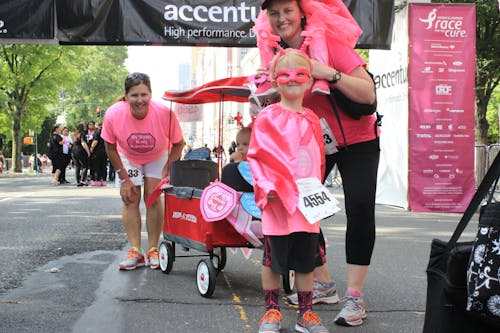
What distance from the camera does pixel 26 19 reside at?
8.92 metres

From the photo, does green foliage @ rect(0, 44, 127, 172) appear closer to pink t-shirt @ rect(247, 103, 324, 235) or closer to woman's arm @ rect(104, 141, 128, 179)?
woman's arm @ rect(104, 141, 128, 179)

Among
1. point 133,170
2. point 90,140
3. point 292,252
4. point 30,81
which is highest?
point 30,81

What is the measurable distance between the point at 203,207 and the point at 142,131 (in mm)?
1417

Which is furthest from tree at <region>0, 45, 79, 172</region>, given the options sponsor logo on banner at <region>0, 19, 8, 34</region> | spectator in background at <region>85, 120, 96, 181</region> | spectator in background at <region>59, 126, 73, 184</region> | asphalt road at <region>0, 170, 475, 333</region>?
asphalt road at <region>0, 170, 475, 333</region>

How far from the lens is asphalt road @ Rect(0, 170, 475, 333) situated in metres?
3.94

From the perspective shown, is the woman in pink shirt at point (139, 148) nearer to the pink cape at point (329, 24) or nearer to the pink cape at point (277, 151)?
the pink cape at point (329, 24)

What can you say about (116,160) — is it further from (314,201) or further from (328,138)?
(314,201)

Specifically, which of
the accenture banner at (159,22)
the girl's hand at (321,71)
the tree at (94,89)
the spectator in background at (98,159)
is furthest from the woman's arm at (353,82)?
the tree at (94,89)

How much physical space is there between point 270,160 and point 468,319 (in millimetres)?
1446

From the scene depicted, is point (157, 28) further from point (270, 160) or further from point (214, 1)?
point (270, 160)

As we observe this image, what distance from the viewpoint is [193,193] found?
5.20 meters

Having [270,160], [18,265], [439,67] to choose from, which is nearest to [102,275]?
[18,265]

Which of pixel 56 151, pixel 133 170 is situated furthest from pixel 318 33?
pixel 56 151

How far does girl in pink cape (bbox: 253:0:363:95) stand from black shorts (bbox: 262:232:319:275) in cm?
80
